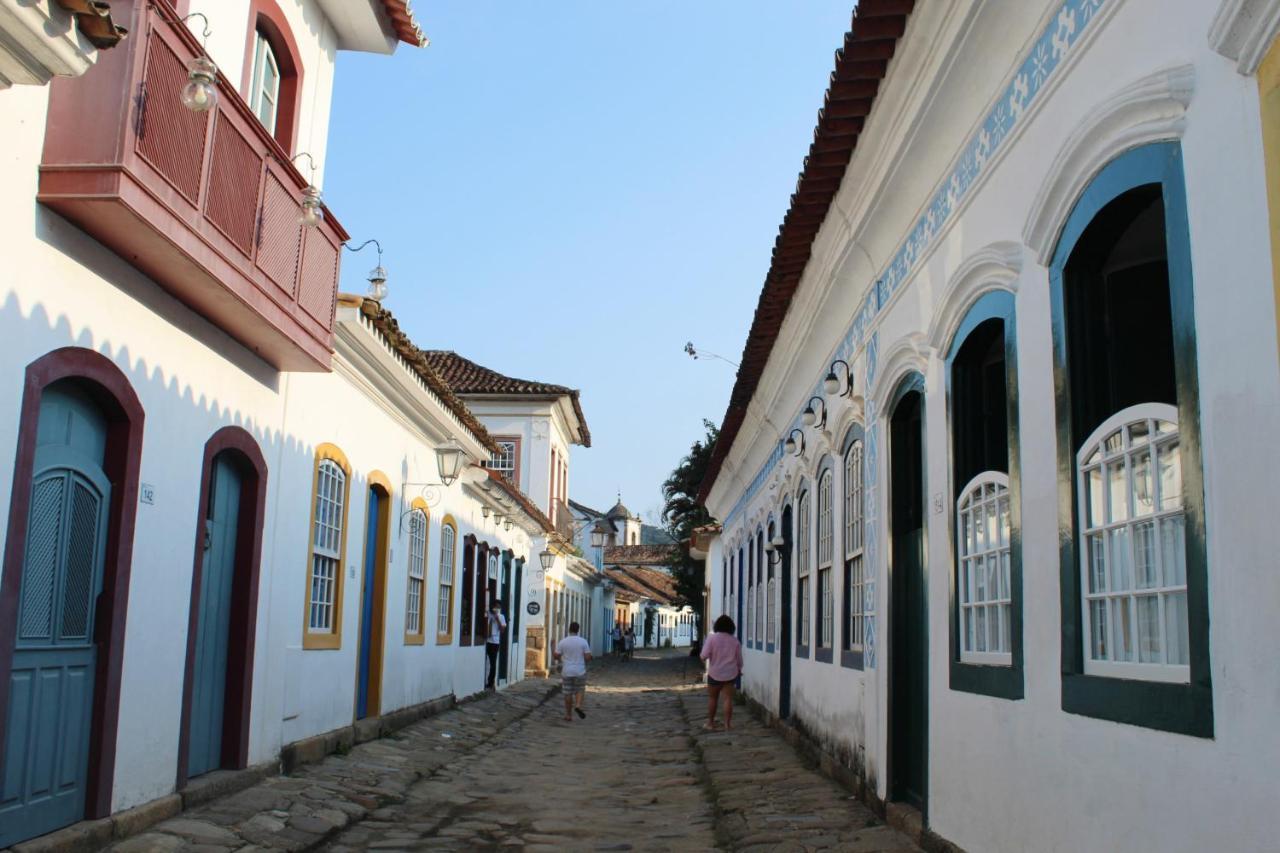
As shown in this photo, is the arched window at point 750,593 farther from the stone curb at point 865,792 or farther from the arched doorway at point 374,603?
the arched doorway at point 374,603

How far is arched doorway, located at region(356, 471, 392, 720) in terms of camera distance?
39.9 feet

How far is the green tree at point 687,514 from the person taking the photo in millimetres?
39562

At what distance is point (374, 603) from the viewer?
491 inches

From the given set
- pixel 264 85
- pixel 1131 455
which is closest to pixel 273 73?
pixel 264 85

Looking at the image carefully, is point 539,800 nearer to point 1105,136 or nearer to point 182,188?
point 182,188

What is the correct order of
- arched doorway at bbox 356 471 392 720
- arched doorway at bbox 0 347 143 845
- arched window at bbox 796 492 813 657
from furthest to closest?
1. arched doorway at bbox 356 471 392 720
2. arched window at bbox 796 492 813 657
3. arched doorway at bbox 0 347 143 845

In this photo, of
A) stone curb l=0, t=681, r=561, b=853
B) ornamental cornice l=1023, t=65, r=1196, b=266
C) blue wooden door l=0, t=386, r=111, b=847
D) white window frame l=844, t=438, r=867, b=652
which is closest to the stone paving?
stone curb l=0, t=681, r=561, b=853

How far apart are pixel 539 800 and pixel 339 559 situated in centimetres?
306

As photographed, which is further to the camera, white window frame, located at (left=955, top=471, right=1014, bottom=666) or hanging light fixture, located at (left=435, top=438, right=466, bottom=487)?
hanging light fixture, located at (left=435, top=438, right=466, bottom=487)

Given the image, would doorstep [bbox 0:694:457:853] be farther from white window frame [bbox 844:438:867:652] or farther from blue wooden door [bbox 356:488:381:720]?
white window frame [bbox 844:438:867:652]

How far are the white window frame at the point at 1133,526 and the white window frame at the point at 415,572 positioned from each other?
10.00 metres

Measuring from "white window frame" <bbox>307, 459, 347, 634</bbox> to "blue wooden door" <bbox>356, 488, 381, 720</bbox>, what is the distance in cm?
104

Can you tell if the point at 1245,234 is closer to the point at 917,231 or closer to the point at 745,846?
the point at 917,231

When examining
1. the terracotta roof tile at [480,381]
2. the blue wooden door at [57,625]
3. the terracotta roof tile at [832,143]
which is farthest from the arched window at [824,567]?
the terracotta roof tile at [480,381]
